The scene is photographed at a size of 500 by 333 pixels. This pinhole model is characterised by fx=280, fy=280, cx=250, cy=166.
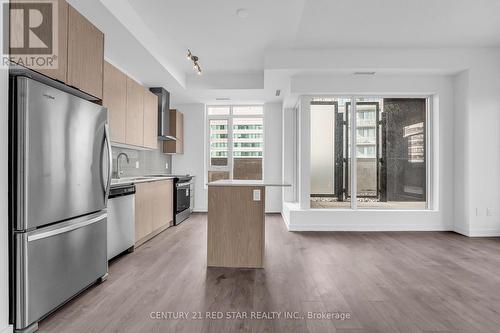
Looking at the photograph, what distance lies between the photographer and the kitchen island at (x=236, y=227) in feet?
10.1

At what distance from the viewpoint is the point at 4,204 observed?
1.71m

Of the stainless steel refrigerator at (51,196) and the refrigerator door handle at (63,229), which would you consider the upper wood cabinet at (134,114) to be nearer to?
the stainless steel refrigerator at (51,196)

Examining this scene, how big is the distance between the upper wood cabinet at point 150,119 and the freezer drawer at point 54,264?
2361 millimetres

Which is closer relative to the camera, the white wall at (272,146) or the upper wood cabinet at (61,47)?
the upper wood cabinet at (61,47)

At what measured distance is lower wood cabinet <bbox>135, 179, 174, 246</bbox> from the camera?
12.4 ft

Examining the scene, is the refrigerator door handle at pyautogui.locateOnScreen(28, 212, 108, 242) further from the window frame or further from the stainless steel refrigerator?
the window frame

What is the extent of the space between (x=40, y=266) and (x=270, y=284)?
5.94ft

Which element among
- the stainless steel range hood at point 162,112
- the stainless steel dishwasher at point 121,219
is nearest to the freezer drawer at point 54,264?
the stainless steel dishwasher at point 121,219

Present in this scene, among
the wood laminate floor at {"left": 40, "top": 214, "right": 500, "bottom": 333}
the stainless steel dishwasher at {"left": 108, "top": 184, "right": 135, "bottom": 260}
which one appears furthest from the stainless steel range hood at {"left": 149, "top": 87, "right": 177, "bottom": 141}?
the wood laminate floor at {"left": 40, "top": 214, "right": 500, "bottom": 333}

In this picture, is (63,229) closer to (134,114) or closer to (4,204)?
(4,204)

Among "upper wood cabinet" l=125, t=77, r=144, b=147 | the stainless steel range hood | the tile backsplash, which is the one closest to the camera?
"upper wood cabinet" l=125, t=77, r=144, b=147

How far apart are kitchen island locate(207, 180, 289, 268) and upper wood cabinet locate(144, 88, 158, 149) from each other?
2.20 m

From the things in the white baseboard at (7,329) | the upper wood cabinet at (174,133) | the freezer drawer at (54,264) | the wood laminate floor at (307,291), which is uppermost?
the upper wood cabinet at (174,133)

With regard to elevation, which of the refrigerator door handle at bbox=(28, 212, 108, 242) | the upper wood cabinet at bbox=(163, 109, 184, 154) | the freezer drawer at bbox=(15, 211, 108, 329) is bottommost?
the freezer drawer at bbox=(15, 211, 108, 329)
